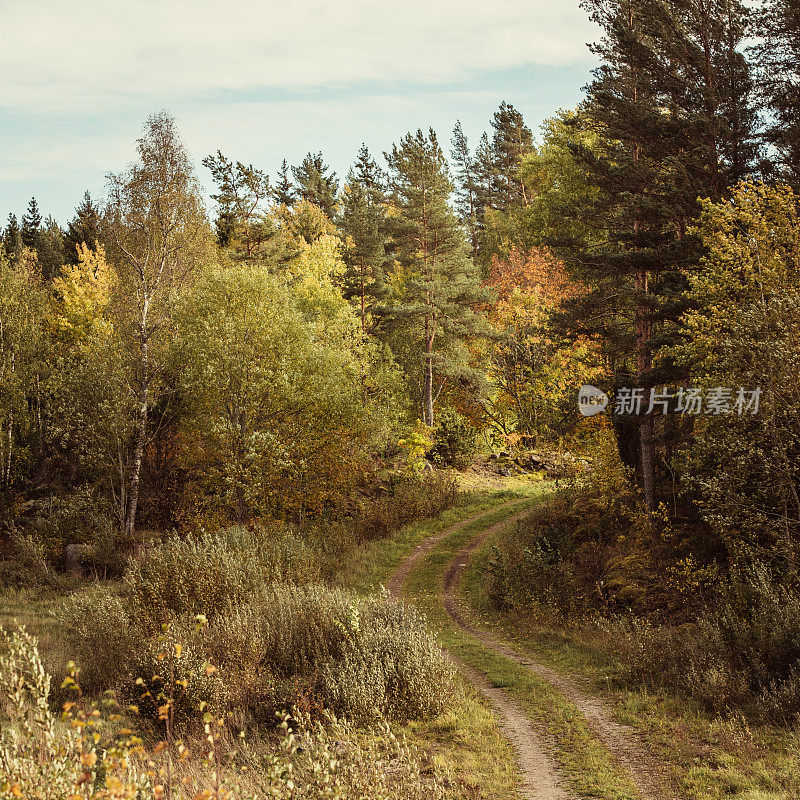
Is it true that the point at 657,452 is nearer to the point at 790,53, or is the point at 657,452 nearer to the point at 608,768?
the point at 790,53

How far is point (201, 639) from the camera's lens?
32.6 feet

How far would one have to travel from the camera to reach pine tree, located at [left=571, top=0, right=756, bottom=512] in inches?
646

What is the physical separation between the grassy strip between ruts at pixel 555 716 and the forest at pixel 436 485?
0.20 ft

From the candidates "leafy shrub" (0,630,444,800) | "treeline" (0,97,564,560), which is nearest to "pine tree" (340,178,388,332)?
"treeline" (0,97,564,560)

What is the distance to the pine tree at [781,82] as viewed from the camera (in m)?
16.0

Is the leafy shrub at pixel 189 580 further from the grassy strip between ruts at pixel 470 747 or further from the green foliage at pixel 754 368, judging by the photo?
the green foliage at pixel 754 368

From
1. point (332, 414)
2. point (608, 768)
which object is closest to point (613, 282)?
point (332, 414)

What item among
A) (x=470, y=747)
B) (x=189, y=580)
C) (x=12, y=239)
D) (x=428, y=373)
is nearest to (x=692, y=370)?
(x=470, y=747)

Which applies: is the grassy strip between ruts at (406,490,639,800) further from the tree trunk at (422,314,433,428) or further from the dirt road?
the tree trunk at (422,314,433,428)

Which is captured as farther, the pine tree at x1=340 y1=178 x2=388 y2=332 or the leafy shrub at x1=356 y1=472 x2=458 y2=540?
the pine tree at x1=340 y1=178 x2=388 y2=332

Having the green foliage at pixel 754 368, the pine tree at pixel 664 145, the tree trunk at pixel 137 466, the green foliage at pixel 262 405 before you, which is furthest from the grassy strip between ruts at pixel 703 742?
the tree trunk at pixel 137 466

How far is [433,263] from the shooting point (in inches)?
1459

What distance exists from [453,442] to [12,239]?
45.5 m

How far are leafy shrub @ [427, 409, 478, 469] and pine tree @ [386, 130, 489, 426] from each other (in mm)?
1122
